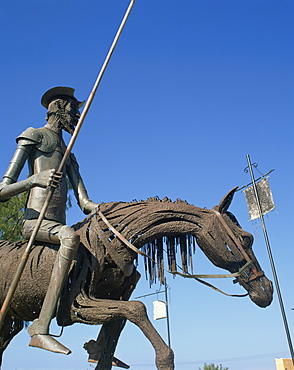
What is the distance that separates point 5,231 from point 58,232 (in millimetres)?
6083

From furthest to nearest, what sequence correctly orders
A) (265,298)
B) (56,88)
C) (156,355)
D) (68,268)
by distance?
(56,88), (265,298), (68,268), (156,355)

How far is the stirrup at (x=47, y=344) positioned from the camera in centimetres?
391

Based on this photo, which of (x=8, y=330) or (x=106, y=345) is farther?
(x=8, y=330)

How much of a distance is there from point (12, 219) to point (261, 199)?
599 cm

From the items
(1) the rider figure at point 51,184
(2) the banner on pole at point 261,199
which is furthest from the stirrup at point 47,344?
(2) the banner on pole at point 261,199

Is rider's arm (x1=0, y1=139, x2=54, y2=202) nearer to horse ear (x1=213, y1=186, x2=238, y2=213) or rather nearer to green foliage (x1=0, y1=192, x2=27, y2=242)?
horse ear (x1=213, y1=186, x2=238, y2=213)

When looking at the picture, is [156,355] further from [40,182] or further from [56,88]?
[56,88]

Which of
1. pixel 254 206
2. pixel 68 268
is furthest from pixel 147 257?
pixel 254 206

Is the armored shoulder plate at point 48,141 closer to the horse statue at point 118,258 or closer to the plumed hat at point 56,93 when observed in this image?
the plumed hat at point 56,93

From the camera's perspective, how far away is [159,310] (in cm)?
1377

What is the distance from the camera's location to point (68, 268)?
4387 mm

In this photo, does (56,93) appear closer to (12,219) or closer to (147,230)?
(147,230)

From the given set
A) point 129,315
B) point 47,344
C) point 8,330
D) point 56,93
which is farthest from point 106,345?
point 56,93

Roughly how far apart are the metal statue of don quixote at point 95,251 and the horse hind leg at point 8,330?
1cm
